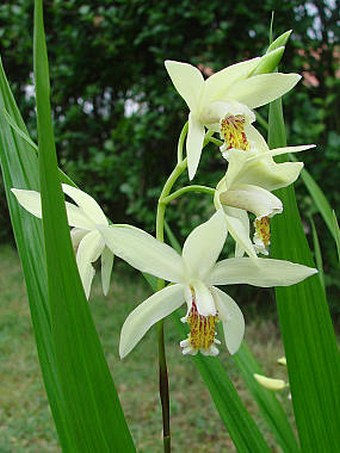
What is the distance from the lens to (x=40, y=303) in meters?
0.64

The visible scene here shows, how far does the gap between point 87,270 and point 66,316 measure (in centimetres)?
18

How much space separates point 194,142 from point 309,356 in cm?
26

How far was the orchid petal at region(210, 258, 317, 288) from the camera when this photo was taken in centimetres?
58

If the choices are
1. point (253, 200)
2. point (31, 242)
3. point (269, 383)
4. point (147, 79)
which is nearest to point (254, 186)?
point (253, 200)

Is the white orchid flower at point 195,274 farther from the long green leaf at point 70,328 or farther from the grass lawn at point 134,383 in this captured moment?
the grass lawn at point 134,383

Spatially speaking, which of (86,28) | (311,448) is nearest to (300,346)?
(311,448)

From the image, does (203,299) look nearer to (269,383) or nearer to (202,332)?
(202,332)

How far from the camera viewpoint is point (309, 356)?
69 cm

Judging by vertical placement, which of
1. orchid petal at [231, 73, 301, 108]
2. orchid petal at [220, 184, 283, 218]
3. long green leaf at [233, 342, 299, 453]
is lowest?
long green leaf at [233, 342, 299, 453]

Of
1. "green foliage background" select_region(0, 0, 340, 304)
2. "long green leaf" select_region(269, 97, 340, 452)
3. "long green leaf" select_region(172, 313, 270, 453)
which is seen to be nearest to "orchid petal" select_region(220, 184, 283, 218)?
"long green leaf" select_region(269, 97, 340, 452)

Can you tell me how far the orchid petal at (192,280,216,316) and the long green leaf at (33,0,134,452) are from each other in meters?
0.11

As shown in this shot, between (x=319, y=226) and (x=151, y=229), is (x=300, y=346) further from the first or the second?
(x=151, y=229)

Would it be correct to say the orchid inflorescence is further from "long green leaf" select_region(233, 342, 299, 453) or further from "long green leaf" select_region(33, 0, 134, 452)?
"long green leaf" select_region(233, 342, 299, 453)

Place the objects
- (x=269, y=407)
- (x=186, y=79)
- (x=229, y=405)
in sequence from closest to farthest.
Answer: (x=186, y=79) < (x=229, y=405) < (x=269, y=407)
